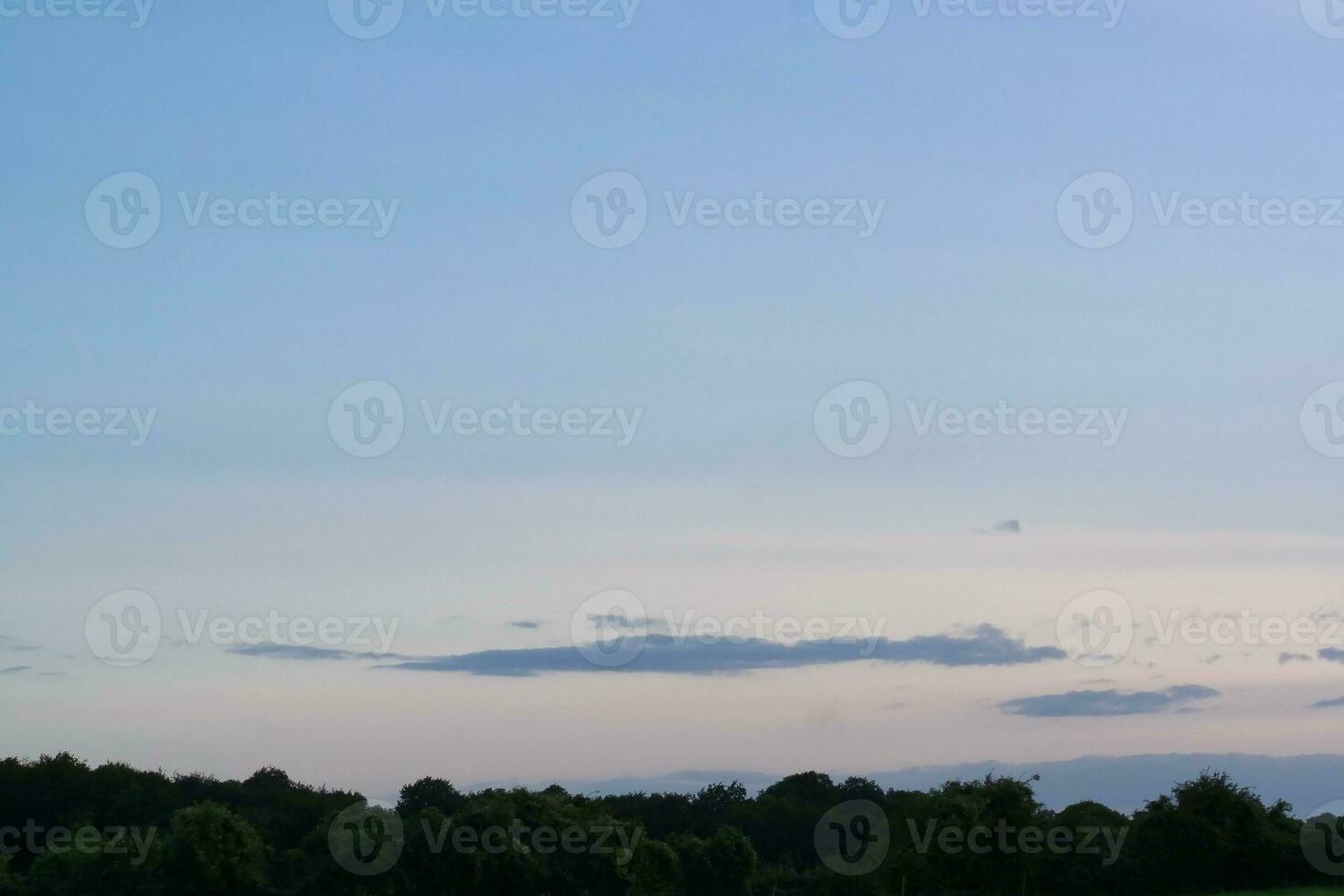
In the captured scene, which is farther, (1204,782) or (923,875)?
(1204,782)

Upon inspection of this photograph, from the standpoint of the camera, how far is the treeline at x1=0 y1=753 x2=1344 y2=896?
4812 cm

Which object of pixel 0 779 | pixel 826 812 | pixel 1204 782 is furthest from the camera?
pixel 826 812

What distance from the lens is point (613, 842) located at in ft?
225

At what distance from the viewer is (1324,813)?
176 feet

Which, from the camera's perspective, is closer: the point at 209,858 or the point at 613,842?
the point at 209,858

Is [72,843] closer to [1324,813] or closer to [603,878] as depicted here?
[603,878]

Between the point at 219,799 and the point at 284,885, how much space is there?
33339mm

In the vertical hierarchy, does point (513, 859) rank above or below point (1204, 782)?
below

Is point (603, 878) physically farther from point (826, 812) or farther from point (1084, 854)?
point (826, 812)

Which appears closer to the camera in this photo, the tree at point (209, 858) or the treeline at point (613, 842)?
the treeline at point (613, 842)

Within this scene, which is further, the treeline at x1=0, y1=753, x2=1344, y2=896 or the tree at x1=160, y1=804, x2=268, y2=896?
the tree at x1=160, y1=804, x2=268, y2=896

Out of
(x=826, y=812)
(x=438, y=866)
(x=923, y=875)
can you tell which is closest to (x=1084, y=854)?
(x=923, y=875)

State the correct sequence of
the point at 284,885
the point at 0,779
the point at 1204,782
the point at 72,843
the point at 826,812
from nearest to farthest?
1. the point at 1204,782
2. the point at 284,885
3. the point at 72,843
4. the point at 0,779
5. the point at 826,812

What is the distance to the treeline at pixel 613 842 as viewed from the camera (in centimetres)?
4812
